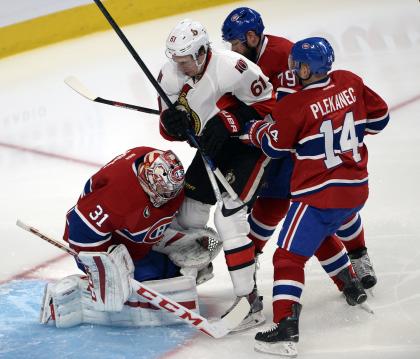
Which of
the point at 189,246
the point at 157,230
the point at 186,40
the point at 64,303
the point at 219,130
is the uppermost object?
the point at 186,40

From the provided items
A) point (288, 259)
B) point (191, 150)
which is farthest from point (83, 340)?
point (191, 150)

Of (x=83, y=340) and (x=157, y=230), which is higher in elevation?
(x=157, y=230)

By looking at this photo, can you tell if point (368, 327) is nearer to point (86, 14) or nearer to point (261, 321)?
point (261, 321)

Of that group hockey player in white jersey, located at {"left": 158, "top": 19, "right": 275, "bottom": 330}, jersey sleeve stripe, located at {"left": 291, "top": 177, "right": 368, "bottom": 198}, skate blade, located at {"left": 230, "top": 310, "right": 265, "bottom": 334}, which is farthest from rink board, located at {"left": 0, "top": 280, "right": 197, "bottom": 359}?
jersey sleeve stripe, located at {"left": 291, "top": 177, "right": 368, "bottom": 198}

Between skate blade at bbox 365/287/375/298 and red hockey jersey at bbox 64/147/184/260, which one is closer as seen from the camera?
red hockey jersey at bbox 64/147/184/260

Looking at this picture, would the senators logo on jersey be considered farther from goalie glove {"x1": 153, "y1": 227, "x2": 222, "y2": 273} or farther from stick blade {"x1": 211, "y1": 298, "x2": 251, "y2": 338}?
stick blade {"x1": 211, "y1": 298, "x2": 251, "y2": 338}

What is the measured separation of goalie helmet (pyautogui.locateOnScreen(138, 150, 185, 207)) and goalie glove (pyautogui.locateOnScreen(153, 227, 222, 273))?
11.7 inches

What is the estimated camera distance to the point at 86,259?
2.95 metres

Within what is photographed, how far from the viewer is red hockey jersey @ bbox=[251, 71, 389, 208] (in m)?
2.82

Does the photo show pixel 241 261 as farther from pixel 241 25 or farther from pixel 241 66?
pixel 241 25

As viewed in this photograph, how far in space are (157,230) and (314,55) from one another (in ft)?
2.68

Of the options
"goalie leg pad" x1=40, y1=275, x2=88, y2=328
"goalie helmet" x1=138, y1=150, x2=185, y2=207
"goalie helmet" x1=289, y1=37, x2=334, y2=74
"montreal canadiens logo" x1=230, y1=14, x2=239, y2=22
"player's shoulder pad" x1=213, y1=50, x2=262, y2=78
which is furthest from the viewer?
"montreal canadiens logo" x1=230, y1=14, x2=239, y2=22

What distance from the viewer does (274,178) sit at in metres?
3.28

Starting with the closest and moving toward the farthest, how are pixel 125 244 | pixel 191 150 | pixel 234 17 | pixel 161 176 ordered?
pixel 161 176
pixel 125 244
pixel 234 17
pixel 191 150
